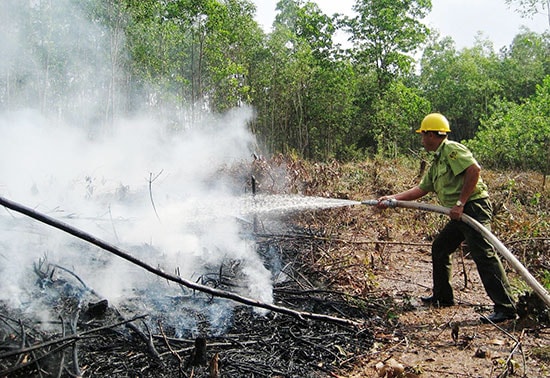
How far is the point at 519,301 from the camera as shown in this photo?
354 centimetres

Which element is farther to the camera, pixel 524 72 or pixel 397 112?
pixel 524 72

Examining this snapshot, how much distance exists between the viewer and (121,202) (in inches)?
319

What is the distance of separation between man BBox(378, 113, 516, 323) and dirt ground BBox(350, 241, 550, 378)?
0.18m

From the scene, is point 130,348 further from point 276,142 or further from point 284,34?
point 276,142

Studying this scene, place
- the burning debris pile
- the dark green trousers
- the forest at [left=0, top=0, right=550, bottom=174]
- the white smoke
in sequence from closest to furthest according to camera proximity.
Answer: the burning debris pile → the dark green trousers → the white smoke → the forest at [left=0, top=0, right=550, bottom=174]

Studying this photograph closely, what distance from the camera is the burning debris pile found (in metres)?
2.42

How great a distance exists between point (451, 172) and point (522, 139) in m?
10.7

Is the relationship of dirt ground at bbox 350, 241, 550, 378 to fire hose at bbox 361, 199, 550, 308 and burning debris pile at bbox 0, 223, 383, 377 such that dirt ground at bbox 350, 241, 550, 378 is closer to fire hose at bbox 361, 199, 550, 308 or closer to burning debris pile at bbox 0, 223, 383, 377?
burning debris pile at bbox 0, 223, 383, 377

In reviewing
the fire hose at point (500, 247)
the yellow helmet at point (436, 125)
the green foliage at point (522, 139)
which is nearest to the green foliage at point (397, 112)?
the green foliage at point (522, 139)

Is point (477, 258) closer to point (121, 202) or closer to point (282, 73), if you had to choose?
point (121, 202)

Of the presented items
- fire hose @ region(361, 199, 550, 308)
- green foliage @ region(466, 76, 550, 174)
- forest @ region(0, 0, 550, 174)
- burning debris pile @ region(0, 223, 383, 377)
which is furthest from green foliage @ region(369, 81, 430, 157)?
burning debris pile @ region(0, 223, 383, 377)

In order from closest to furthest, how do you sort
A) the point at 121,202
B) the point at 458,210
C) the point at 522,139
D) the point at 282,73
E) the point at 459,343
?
the point at 459,343, the point at 458,210, the point at 121,202, the point at 522,139, the point at 282,73

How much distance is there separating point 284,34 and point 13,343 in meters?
23.0

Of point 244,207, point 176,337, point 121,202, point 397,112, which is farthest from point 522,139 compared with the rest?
point 176,337
